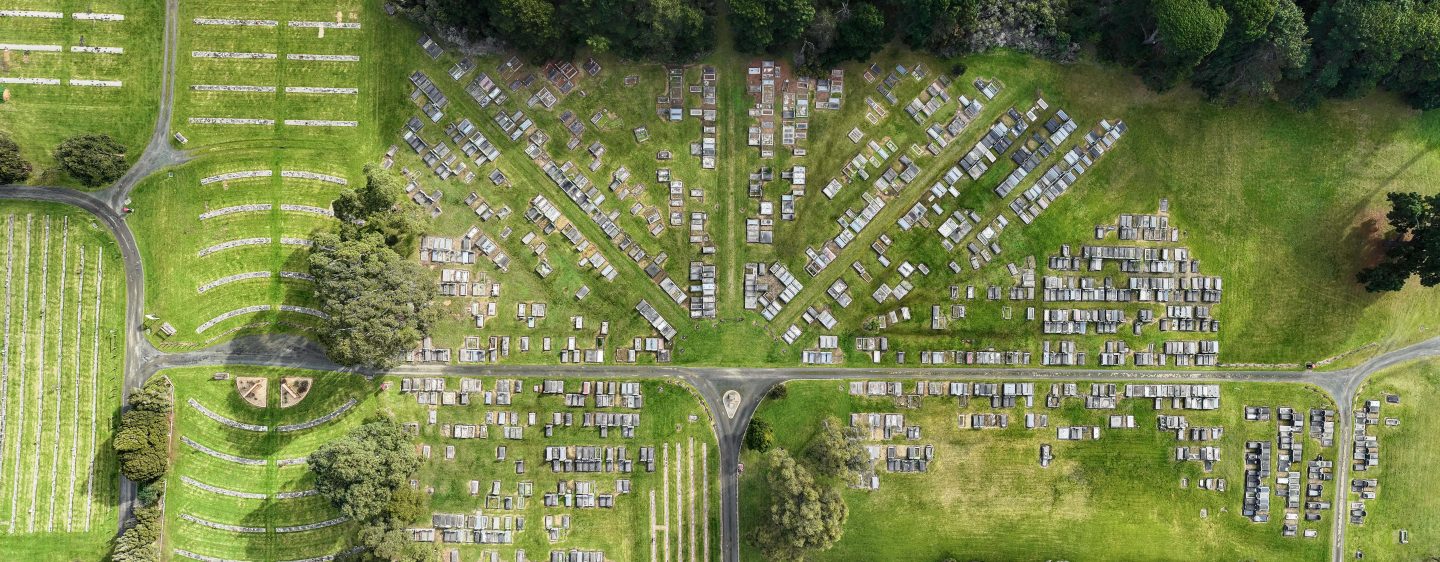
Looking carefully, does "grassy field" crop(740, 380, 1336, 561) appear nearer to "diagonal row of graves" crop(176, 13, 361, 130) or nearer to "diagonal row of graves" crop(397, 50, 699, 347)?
"diagonal row of graves" crop(397, 50, 699, 347)

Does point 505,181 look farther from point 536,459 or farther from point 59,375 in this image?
point 59,375

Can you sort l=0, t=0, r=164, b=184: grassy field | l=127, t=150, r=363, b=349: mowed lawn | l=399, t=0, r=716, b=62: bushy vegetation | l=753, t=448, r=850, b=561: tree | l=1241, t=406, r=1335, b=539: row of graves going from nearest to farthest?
l=399, t=0, r=716, b=62: bushy vegetation
l=753, t=448, r=850, b=561: tree
l=0, t=0, r=164, b=184: grassy field
l=127, t=150, r=363, b=349: mowed lawn
l=1241, t=406, r=1335, b=539: row of graves

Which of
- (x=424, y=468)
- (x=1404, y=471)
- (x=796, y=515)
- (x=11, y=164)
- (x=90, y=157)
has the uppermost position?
(x=90, y=157)

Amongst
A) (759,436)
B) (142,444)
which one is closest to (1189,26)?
(759,436)

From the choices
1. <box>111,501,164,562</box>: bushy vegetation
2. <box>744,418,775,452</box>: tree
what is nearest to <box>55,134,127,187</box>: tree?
<box>111,501,164,562</box>: bushy vegetation

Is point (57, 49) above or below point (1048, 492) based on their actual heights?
above
